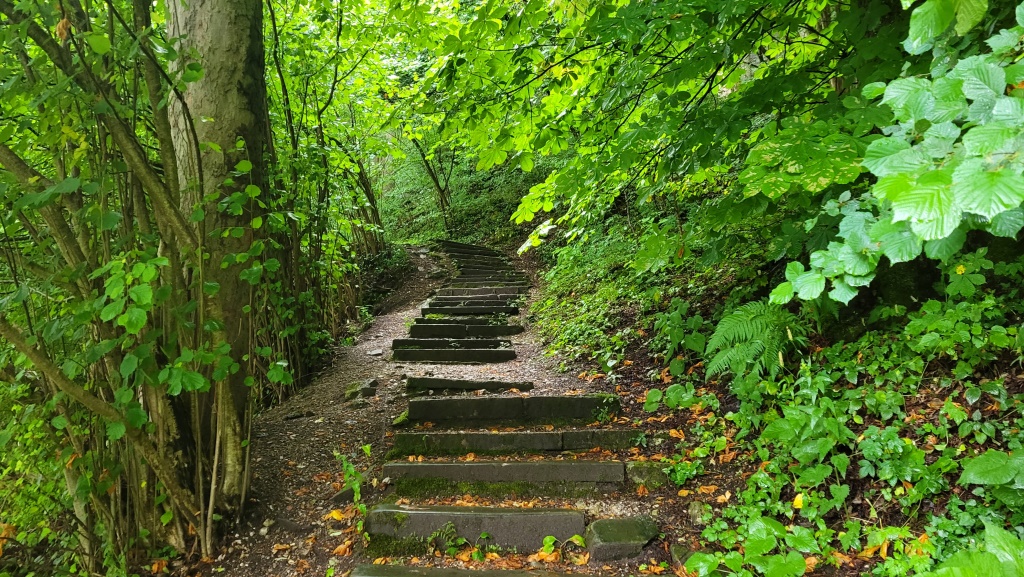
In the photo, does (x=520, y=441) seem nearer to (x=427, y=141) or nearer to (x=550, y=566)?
(x=550, y=566)

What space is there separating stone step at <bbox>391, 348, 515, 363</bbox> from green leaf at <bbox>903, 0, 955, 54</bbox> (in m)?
5.00

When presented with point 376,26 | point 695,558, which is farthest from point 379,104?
point 695,558

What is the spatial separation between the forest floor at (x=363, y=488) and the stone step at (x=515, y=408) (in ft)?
0.62

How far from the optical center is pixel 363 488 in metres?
3.21

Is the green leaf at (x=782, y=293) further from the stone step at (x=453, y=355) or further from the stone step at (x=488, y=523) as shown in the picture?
the stone step at (x=453, y=355)

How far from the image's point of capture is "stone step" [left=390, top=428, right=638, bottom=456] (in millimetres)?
3432

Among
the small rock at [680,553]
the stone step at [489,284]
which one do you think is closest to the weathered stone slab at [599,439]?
the small rock at [680,553]

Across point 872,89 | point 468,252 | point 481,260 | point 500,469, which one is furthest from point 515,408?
point 468,252

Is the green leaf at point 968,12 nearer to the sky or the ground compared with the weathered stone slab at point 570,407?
Answer: nearer to the sky

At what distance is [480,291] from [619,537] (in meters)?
6.55

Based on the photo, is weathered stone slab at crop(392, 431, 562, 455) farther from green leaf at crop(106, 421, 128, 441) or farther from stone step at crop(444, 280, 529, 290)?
stone step at crop(444, 280, 529, 290)

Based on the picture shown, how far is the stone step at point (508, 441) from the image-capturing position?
3.43m

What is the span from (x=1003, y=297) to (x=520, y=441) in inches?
120

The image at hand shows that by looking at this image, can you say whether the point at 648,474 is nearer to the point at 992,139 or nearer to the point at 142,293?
the point at 992,139
